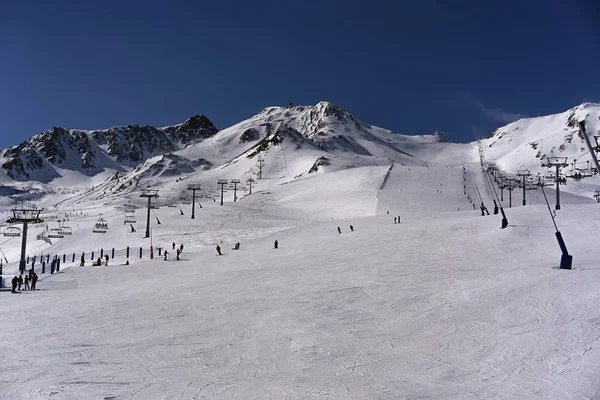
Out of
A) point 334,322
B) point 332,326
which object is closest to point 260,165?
point 334,322

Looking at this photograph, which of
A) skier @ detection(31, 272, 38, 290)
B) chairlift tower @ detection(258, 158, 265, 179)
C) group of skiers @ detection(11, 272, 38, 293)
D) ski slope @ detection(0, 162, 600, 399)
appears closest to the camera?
ski slope @ detection(0, 162, 600, 399)

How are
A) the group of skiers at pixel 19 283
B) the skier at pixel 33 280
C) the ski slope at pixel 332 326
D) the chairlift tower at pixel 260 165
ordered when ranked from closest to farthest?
the ski slope at pixel 332 326 → the group of skiers at pixel 19 283 → the skier at pixel 33 280 → the chairlift tower at pixel 260 165

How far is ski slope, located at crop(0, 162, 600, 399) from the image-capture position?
9.45 meters

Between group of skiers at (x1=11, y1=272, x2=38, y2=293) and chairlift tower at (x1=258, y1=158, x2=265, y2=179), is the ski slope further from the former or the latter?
chairlift tower at (x1=258, y1=158, x2=265, y2=179)

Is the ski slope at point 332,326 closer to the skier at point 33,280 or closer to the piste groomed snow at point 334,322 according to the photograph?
the piste groomed snow at point 334,322

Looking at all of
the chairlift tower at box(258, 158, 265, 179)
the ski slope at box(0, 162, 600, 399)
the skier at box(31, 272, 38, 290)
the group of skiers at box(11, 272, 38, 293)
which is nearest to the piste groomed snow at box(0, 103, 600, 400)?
the ski slope at box(0, 162, 600, 399)

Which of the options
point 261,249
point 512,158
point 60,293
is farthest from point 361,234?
point 512,158

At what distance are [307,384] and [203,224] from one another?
48983mm

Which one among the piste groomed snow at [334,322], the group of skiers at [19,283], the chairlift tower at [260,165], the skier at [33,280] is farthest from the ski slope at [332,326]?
the chairlift tower at [260,165]

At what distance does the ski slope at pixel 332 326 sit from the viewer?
9445mm

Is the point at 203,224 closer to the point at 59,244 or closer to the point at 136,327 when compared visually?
the point at 59,244

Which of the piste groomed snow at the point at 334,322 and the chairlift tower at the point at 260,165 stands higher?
the chairlift tower at the point at 260,165

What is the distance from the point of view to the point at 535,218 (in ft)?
106

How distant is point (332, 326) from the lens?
13.5 meters
